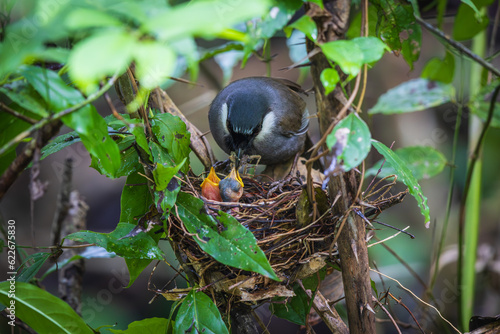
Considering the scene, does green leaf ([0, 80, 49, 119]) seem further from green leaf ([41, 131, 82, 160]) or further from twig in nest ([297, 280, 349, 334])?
twig in nest ([297, 280, 349, 334])

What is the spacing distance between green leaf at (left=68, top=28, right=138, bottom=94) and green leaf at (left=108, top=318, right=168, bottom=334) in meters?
1.27

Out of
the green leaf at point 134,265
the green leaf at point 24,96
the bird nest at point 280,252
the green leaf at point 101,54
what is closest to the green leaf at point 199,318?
the bird nest at point 280,252

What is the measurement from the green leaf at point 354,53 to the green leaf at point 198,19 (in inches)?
16.0

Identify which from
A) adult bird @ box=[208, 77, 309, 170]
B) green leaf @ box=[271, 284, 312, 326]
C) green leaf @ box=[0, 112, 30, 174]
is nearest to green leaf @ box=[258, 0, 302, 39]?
green leaf @ box=[0, 112, 30, 174]

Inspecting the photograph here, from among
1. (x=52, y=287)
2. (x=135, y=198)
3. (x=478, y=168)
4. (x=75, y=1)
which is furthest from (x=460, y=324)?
(x=52, y=287)

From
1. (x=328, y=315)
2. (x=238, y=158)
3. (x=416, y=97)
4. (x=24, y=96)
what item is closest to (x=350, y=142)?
(x=24, y=96)

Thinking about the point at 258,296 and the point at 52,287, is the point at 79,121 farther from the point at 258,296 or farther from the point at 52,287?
the point at 52,287

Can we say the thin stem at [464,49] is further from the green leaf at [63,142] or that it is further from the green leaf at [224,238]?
the green leaf at [63,142]

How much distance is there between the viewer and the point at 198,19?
65 cm

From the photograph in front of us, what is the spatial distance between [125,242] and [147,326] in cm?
42

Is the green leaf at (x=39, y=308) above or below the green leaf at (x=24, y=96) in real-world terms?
below

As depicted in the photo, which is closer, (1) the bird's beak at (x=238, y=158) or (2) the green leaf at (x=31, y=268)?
(2) the green leaf at (x=31, y=268)

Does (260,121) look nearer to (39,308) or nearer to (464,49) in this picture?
(464,49)

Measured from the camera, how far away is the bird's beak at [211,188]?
201 centimetres
